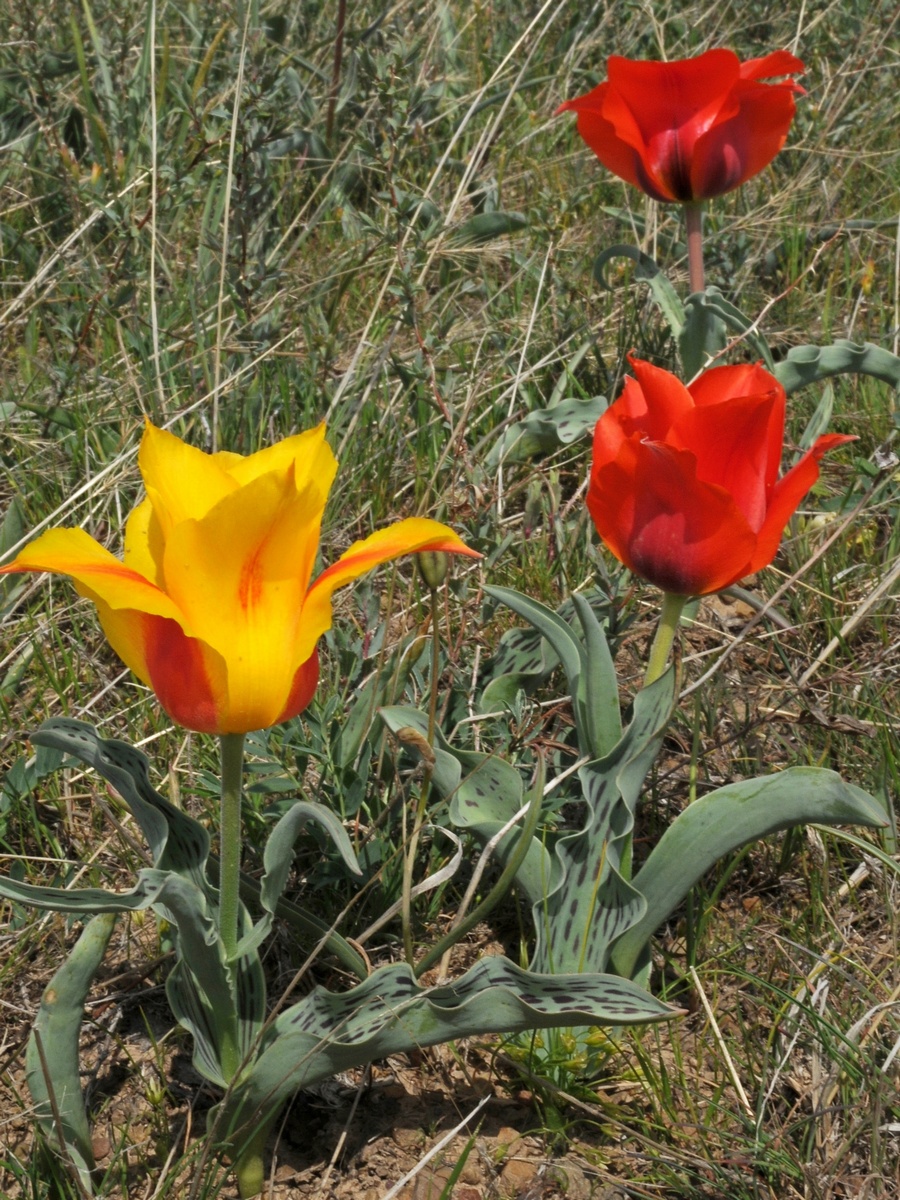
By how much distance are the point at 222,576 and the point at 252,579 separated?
28 mm

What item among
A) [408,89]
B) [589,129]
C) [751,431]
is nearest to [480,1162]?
[751,431]

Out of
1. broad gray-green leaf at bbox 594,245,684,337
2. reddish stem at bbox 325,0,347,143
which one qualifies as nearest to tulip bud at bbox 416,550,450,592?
broad gray-green leaf at bbox 594,245,684,337

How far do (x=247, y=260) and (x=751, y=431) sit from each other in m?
1.75

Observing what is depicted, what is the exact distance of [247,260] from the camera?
289cm

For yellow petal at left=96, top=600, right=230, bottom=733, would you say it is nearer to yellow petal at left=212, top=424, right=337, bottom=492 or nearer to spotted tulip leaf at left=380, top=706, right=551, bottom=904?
yellow petal at left=212, top=424, right=337, bottom=492

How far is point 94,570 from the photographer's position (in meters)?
1.20

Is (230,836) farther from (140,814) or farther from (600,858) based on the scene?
(600,858)

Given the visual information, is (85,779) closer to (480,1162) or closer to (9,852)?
(9,852)

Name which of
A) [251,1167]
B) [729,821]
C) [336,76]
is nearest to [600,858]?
[729,821]

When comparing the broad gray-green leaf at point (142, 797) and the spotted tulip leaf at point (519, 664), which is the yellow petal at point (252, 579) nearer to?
the broad gray-green leaf at point (142, 797)

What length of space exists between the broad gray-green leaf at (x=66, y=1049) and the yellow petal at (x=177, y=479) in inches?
17.6

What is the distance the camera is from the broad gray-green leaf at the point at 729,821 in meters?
1.46

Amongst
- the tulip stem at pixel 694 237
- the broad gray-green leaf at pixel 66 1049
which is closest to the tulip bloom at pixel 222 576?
the broad gray-green leaf at pixel 66 1049

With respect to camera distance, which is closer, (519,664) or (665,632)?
(665,632)
